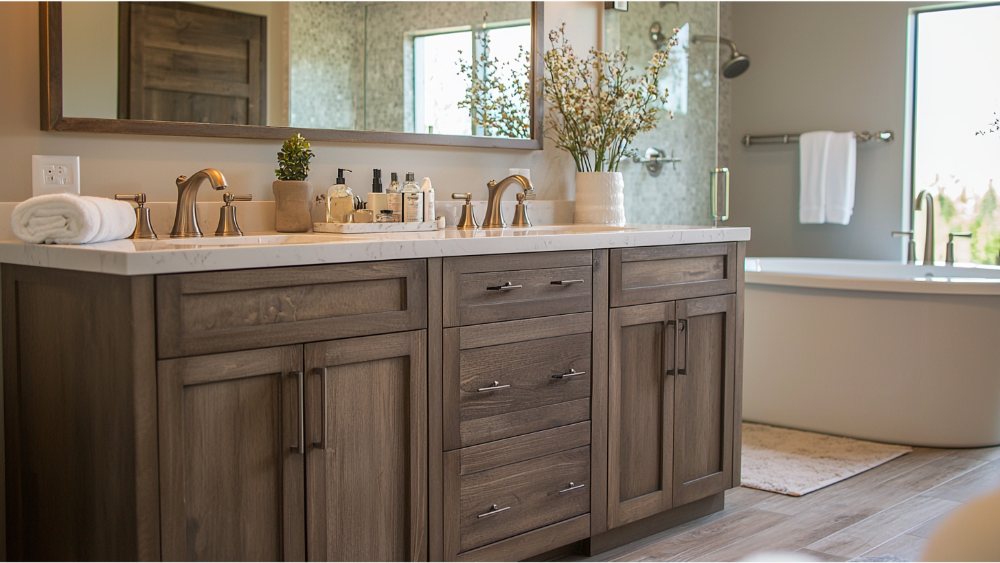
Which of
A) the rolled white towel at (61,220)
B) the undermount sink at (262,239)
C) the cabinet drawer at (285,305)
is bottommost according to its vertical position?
the cabinet drawer at (285,305)

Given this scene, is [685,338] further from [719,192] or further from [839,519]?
[719,192]

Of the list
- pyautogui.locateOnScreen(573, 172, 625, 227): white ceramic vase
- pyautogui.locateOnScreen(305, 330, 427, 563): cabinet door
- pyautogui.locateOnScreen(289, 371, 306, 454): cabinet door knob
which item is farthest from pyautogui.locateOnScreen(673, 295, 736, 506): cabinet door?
pyautogui.locateOnScreen(289, 371, 306, 454): cabinet door knob

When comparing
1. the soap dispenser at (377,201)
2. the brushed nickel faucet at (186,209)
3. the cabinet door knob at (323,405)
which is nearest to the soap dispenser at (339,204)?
the soap dispenser at (377,201)

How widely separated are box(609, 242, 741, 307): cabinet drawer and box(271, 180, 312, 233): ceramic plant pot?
768 mm

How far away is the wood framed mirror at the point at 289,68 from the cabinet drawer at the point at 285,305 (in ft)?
2.08

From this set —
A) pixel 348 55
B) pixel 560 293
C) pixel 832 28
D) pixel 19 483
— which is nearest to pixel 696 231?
pixel 560 293

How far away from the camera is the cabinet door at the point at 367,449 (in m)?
1.61

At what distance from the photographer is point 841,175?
442 cm

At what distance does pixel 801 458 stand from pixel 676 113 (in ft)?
4.39

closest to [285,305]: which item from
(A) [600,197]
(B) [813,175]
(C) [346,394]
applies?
(C) [346,394]

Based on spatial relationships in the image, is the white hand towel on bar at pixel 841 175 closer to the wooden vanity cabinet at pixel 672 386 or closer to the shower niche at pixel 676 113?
the shower niche at pixel 676 113

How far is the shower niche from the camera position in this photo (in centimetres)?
310

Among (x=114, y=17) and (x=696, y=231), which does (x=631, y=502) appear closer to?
(x=696, y=231)

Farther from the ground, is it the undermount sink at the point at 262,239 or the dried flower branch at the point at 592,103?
the dried flower branch at the point at 592,103
